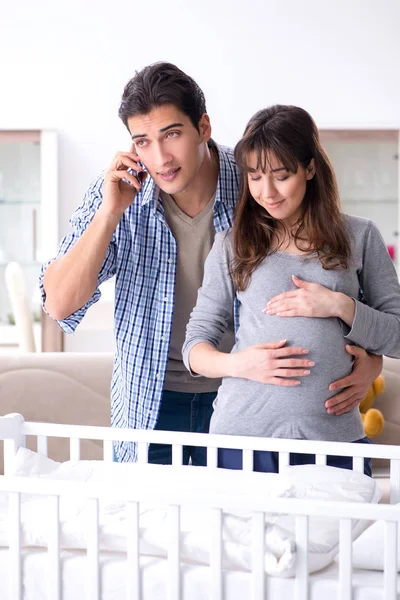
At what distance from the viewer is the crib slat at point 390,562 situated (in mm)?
861

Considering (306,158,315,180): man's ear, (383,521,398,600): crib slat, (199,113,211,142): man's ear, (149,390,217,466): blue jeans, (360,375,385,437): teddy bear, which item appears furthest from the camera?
(360,375,385,437): teddy bear

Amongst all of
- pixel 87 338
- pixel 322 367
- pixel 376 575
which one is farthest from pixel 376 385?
pixel 87 338

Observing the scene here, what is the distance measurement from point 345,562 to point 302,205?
600mm

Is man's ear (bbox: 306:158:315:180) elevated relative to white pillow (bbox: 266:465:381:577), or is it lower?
elevated

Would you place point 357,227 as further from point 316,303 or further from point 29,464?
point 29,464

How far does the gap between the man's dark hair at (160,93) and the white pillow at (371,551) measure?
2.40ft

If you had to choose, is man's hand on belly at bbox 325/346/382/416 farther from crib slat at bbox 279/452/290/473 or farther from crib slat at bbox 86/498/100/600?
crib slat at bbox 86/498/100/600

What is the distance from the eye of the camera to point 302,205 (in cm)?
129

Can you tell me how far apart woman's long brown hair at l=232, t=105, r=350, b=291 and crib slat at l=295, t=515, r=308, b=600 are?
459 mm

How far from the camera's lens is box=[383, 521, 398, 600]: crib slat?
86cm

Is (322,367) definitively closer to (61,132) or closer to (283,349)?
(283,349)

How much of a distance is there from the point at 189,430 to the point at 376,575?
60 centimetres

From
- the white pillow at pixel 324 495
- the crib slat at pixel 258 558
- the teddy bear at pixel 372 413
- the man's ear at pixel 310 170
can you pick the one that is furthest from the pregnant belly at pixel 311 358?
the teddy bear at pixel 372 413

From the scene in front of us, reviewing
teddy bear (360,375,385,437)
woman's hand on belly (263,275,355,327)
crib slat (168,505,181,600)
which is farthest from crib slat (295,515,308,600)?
teddy bear (360,375,385,437)
